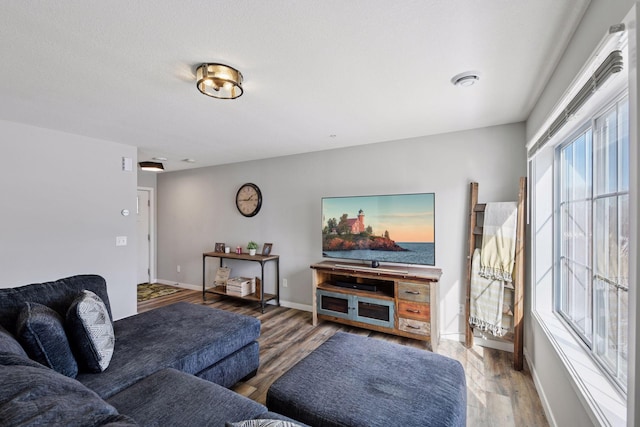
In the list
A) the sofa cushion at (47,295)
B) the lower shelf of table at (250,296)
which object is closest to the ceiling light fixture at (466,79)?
A: the sofa cushion at (47,295)

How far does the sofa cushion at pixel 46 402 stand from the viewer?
699 millimetres

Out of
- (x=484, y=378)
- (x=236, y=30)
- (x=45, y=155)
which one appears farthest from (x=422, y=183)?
(x=45, y=155)

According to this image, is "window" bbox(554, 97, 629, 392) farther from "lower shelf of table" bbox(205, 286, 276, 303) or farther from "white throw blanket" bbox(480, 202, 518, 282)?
"lower shelf of table" bbox(205, 286, 276, 303)

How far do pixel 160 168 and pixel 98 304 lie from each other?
327 centimetres

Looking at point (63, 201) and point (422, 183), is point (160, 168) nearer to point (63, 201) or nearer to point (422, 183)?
point (63, 201)

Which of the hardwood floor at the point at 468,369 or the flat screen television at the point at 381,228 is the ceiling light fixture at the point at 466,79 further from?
the hardwood floor at the point at 468,369

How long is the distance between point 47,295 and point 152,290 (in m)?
3.74

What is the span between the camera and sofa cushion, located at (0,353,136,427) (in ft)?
2.29

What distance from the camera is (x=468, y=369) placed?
2.58m

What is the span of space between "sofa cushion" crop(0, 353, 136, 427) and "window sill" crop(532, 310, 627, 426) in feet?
5.72

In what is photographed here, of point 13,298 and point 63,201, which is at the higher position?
point 63,201

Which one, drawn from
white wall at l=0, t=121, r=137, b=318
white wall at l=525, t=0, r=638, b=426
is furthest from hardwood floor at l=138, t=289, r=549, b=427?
Result: white wall at l=0, t=121, r=137, b=318

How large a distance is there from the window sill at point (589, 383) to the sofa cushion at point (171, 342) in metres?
2.08

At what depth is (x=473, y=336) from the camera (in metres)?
3.07
